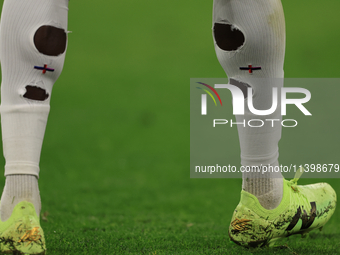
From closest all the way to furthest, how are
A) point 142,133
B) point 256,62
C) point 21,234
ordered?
point 21,234, point 256,62, point 142,133

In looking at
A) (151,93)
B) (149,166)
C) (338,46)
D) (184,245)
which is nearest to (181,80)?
(151,93)

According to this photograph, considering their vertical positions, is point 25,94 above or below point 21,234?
above

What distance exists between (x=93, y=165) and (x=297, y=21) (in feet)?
15.6

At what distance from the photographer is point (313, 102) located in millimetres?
4160

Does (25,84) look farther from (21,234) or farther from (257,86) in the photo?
(257,86)

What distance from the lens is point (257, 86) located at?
122cm

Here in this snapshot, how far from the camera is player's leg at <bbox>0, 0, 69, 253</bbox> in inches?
41.3

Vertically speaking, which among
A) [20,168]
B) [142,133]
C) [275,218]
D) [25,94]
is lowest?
[142,133]

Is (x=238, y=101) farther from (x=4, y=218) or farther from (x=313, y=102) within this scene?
(x=313, y=102)

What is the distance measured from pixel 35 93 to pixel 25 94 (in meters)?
0.02

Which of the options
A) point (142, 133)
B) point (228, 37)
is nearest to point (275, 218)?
point (228, 37)

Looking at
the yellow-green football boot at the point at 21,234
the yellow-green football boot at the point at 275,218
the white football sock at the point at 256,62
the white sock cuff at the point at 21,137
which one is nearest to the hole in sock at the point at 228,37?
the white football sock at the point at 256,62

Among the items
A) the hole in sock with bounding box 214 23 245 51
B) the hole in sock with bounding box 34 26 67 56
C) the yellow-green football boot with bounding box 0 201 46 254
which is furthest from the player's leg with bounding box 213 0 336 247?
the yellow-green football boot with bounding box 0 201 46 254

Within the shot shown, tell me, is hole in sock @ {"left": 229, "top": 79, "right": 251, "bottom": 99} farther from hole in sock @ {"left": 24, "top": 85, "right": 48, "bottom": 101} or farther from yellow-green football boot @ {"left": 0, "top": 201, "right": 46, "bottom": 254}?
yellow-green football boot @ {"left": 0, "top": 201, "right": 46, "bottom": 254}
